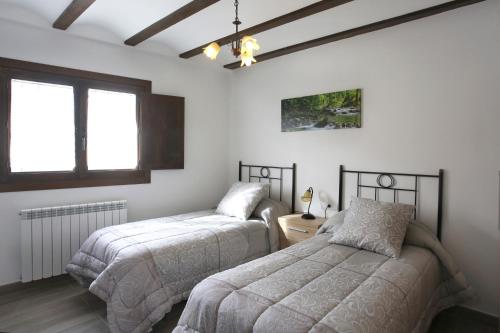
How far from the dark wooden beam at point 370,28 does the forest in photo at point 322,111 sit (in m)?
0.53

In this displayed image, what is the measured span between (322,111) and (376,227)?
1475mm

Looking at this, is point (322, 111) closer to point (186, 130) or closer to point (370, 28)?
point (370, 28)

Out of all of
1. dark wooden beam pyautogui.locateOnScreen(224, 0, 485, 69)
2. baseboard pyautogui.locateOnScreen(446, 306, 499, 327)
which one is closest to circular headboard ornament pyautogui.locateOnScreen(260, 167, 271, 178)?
dark wooden beam pyautogui.locateOnScreen(224, 0, 485, 69)

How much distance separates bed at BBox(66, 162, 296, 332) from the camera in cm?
215

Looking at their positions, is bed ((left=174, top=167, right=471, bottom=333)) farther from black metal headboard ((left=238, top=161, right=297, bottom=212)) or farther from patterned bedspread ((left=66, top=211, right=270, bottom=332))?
black metal headboard ((left=238, top=161, right=297, bottom=212))

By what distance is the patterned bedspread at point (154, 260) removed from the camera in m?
2.14

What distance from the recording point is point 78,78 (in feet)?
10.2

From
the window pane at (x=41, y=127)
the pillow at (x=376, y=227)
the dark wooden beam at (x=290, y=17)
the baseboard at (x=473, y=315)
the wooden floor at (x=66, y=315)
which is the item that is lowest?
the wooden floor at (x=66, y=315)

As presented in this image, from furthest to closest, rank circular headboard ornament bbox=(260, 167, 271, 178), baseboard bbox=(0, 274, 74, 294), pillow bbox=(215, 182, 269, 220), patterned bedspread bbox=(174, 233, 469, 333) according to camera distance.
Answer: circular headboard ornament bbox=(260, 167, 271, 178)
pillow bbox=(215, 182, 269, 220)
baseboard bbox=(0, 274, 74, 294)
patterned bedspread bbox=(174, 233, 469, 333)

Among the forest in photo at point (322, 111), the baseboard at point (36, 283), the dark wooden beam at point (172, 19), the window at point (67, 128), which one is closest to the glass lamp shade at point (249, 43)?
the dark wooden beam at point (172, 19)

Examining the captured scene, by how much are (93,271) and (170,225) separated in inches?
29.8

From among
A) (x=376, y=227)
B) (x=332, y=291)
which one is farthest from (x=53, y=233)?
(x=376, y=227)

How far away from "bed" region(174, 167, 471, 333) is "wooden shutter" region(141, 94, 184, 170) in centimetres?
205

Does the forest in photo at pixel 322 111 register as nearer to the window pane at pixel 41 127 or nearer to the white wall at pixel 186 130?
the white wall at pixel 186 130
